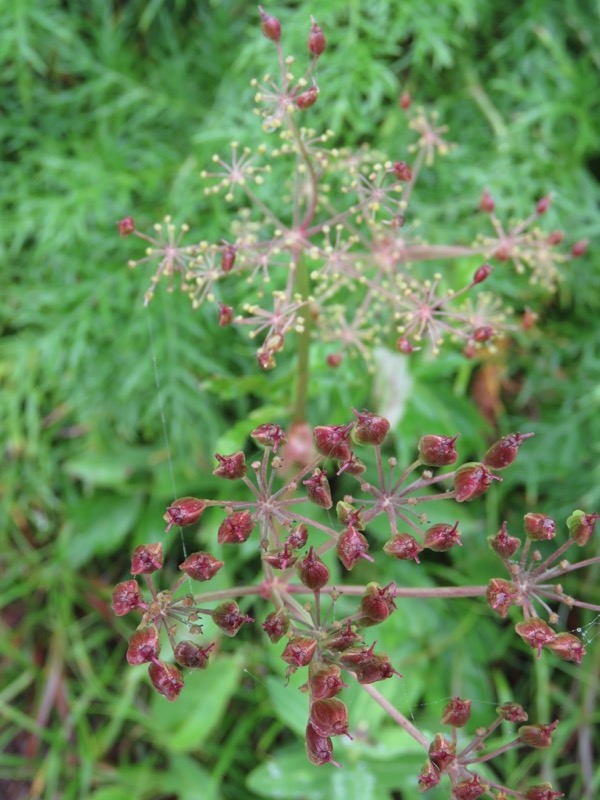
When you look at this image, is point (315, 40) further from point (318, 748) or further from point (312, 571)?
point (318, 748)

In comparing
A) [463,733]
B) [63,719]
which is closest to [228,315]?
[463,733]

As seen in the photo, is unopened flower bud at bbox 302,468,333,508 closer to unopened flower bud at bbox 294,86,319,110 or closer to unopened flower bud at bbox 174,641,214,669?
unopened flower bud at bbox 174,641,214,669

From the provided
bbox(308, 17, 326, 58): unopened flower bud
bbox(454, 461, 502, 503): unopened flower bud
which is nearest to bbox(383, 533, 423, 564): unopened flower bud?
bbox(454, 461, 502, 503): unopened flower bud

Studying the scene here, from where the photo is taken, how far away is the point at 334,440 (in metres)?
1.60

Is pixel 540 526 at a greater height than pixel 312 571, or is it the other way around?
pixel 312 571

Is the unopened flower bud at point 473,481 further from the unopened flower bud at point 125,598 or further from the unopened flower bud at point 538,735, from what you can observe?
the unopened flower bud at point 125,598

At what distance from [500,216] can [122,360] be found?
164 cm

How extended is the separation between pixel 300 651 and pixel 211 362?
71.1 inches

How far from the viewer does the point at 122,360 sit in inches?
128

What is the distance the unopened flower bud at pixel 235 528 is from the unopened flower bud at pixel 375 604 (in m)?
0.28

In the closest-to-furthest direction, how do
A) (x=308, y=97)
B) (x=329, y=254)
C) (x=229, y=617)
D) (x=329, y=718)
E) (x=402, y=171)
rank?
(x=329, y=718) < (x=229, y=617) < (x=308, y=97) < (x=402, y=171) < (x=329, y=254)

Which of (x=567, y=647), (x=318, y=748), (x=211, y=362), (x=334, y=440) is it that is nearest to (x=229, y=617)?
(x=318, y=748)

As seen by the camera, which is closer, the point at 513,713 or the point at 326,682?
the point at 326,682

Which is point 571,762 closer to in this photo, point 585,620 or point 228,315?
point 585,620
